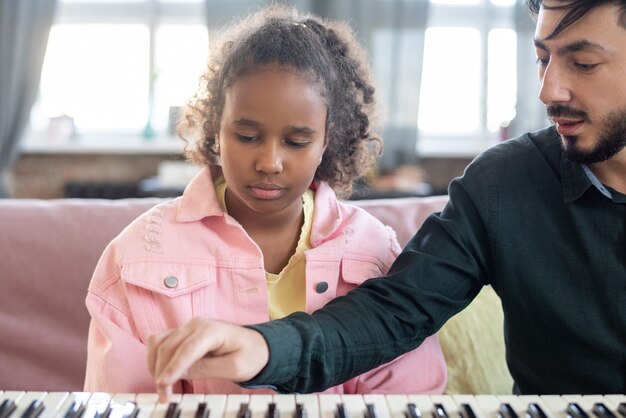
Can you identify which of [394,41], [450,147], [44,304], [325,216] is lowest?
[44,304]

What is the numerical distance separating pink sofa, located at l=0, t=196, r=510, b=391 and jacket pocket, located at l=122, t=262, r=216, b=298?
18.3 inches

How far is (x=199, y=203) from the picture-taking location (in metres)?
1.45

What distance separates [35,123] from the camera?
5.67 meters

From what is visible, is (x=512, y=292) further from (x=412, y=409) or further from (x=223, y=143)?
(x=223, y=143)

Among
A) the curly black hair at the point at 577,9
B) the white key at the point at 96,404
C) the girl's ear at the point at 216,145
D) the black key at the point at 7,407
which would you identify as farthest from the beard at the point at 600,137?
the black key at the point at 7,407

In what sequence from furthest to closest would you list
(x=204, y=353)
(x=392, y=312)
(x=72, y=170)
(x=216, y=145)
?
(x=72, y=170) → (x=216, y=145) → (x=392, y=312) → (x=204, y=353)

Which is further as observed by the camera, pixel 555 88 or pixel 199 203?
pixel 199 203

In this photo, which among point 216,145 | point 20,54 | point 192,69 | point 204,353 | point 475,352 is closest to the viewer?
point 204,353

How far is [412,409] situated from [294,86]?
594 millimetres

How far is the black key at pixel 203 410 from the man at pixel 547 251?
22cm

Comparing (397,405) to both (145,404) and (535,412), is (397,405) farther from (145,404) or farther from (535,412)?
(145,404)

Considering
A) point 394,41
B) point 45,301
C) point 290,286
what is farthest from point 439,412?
point 394,41

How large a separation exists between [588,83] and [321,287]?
57 centimetres

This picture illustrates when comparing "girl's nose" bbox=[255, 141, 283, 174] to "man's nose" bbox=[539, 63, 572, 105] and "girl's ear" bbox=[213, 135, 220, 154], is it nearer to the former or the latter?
"girl's ear" bbox=[213, 135, 220, 154]
